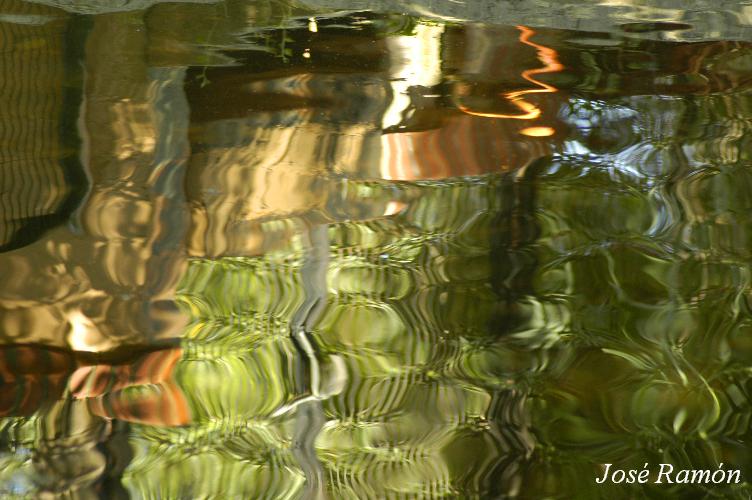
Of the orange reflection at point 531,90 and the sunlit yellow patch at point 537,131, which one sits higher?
the orange reflection at point 531,90

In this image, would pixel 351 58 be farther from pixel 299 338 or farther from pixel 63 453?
pixel 63 453

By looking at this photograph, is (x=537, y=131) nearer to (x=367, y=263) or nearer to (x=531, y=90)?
(x=531, y=90)

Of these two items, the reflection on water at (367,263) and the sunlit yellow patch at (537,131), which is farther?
the sunlit yellow patch at (537,131)

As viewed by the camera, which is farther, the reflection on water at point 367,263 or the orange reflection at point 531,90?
the orange reflection at point 531,90

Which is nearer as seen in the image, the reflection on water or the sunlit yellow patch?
the reflection on water

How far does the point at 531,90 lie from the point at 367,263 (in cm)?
62

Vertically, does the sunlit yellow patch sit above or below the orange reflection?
below

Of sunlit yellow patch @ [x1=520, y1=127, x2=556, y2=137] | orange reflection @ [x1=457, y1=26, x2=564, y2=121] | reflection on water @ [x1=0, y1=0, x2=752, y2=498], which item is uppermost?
orange reflection @ [x1=457, y1=26, x2=564, y2=121]

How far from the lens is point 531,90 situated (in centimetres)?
162

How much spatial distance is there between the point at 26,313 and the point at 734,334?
99 cm

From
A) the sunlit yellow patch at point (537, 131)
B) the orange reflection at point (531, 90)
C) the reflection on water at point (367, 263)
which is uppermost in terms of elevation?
the orange reflection at point (531, 90)

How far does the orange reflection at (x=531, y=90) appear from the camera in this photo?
155 cm

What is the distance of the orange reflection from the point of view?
155 centimetres

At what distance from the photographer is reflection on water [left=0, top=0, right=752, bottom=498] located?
0.96 meters
